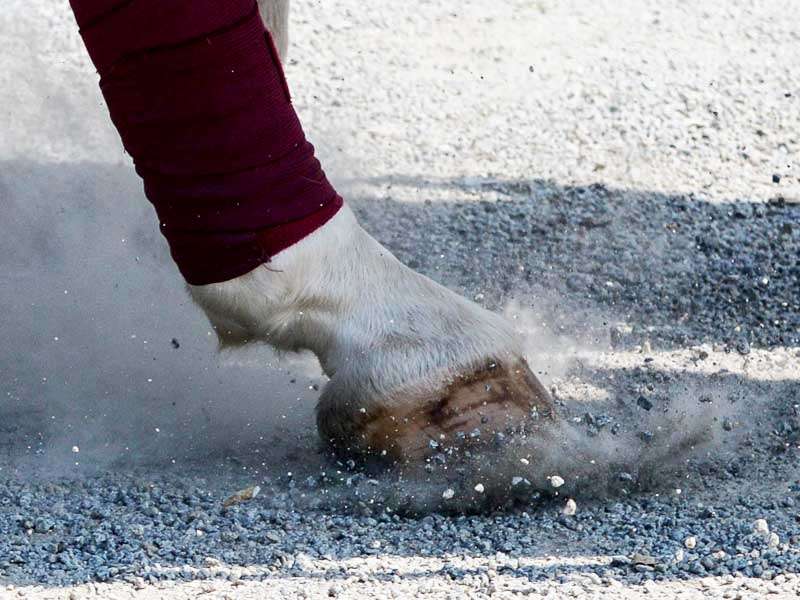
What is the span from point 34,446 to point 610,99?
6.96 ft

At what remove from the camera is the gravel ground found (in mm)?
1840

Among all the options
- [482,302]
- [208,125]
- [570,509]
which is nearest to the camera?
[208,125]

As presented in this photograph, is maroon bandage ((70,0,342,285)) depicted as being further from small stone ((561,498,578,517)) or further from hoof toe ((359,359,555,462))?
small stone ((561,498,578,517))

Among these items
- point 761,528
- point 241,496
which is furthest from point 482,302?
point 761,528

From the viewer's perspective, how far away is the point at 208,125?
1895 mm

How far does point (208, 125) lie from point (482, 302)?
3.91 ft

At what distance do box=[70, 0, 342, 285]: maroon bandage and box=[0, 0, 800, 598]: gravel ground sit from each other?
0.42m

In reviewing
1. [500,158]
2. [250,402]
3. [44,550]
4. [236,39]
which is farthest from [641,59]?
[44,550]

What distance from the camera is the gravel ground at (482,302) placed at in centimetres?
184

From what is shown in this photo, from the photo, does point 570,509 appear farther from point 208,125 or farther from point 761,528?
point 208,125

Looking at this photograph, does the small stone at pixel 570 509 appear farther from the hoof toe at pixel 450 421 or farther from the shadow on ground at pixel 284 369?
the hoof toe at pixel 450 421

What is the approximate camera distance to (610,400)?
2.59 meters

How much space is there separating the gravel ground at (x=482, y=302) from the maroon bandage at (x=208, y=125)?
1.37ft

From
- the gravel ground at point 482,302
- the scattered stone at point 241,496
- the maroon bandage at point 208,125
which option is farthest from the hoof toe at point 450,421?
the maroon bandage at point 208,125
